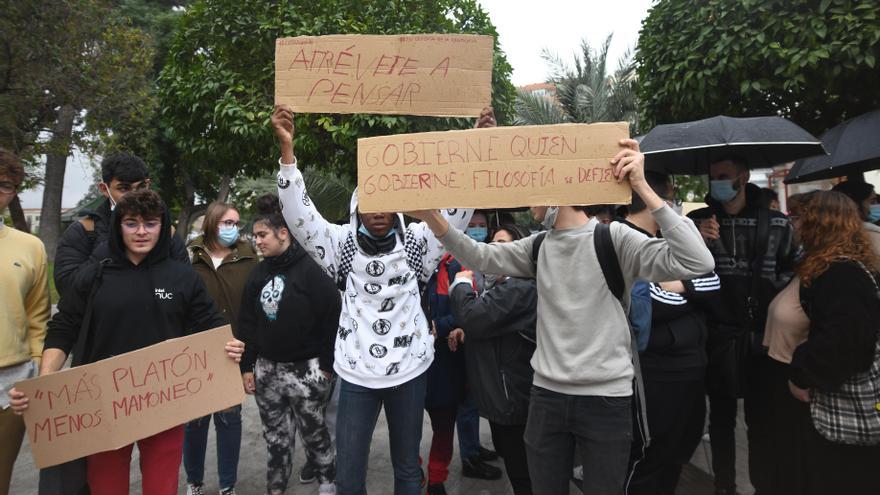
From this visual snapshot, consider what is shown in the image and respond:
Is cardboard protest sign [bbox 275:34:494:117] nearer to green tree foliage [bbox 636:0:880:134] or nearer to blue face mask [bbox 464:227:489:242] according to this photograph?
blue face mask [bbox 464:227:489:242]

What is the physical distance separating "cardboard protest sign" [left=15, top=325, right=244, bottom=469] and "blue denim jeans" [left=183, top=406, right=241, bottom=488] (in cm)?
104

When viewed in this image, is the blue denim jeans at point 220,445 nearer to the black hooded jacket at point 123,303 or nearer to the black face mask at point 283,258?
the black face mask at point 283,258

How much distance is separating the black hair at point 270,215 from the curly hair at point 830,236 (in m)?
2.73

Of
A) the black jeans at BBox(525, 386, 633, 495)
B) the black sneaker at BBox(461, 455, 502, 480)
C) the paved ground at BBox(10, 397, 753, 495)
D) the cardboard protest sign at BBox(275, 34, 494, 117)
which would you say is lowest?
the paved ground at BBox(10, 397, 753, 495)

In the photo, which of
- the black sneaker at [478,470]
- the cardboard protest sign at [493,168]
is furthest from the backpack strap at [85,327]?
the black sneaker at [478,470]

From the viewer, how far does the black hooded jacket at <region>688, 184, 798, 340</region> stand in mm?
2863

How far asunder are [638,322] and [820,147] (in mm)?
1635

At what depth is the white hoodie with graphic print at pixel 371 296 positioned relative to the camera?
252cm

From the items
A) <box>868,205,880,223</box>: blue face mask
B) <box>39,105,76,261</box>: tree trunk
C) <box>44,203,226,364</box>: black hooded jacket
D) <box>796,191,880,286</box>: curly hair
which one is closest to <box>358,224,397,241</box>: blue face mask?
<box>44,203,226,364</box>: black hooded jacket

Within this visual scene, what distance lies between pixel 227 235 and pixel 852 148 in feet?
13.8

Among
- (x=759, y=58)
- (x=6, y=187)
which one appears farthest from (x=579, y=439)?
(x=759, y=58)

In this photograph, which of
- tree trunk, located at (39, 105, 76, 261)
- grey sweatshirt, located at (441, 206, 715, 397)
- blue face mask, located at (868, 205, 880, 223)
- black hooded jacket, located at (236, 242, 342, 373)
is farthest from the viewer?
tree trunk, located at (39, 105, 76, 261)

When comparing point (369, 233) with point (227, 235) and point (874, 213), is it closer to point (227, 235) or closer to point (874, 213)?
point (227, 235)

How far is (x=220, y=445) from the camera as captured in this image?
3.32 m
